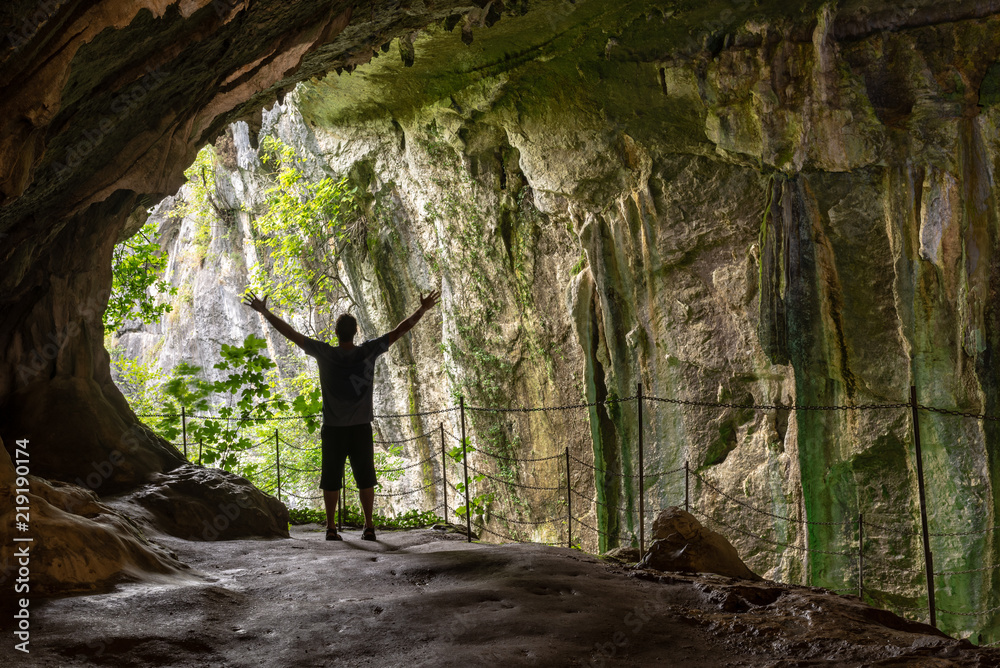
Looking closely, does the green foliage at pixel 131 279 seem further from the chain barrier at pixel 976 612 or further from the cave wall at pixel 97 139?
the chain barrier at pixel 976 612

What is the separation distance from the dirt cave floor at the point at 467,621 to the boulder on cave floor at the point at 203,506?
90cm

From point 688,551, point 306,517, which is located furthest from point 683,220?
point 688,551

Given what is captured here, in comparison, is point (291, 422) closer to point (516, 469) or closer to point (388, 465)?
point (388, 465)

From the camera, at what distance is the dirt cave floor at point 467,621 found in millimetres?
3057

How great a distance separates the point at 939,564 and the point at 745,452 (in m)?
2.31

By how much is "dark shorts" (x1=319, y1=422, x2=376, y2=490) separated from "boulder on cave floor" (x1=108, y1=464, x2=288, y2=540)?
726mm

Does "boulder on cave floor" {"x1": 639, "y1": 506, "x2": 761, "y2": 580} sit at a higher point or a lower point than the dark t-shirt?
lower

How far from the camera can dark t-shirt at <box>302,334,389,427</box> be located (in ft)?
18.2

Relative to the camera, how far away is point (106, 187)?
17.9 ft

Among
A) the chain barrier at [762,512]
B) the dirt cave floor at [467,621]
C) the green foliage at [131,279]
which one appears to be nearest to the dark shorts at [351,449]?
the dirt cave floor at [467,621]

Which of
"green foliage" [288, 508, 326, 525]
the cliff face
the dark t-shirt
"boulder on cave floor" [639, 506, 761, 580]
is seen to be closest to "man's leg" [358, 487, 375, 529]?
the dark t-shirt

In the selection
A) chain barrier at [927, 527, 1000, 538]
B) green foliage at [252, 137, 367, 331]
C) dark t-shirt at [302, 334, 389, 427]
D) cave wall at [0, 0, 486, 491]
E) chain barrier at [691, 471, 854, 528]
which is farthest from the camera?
green foliage at [252, 137, 367, 331]

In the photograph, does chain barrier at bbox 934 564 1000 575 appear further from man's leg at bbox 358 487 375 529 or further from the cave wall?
the cave wall

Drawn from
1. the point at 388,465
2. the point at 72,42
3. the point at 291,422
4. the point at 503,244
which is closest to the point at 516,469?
the point at 503,244
